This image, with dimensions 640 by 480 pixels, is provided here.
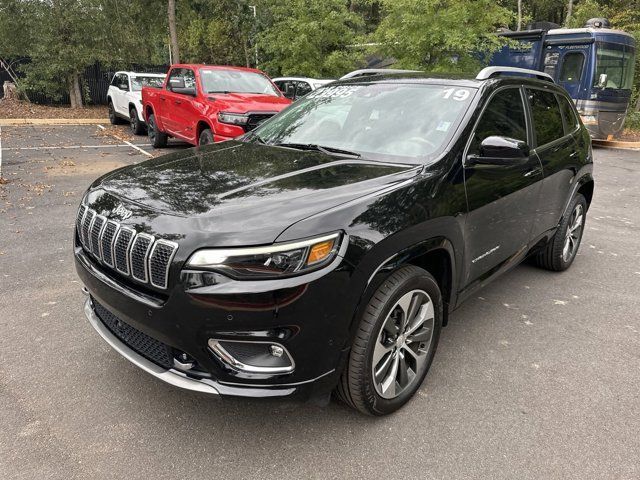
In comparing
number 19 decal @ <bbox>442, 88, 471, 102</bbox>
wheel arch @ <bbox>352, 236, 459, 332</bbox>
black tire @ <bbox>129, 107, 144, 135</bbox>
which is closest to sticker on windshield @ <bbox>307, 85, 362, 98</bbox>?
number 19 decal @ <bbox>442, 88, 471, 102</bbox>

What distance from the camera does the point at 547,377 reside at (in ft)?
10.3

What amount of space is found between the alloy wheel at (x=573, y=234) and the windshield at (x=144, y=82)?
38.9 ft

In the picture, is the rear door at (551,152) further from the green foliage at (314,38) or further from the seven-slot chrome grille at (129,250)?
the green foliage at (314,38)

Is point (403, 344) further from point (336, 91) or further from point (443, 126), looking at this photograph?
point (336, 91)

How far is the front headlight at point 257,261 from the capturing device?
6.91ft

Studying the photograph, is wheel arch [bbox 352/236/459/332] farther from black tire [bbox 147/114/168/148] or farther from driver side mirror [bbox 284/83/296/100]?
driver side mirror [bbox 284/83/296/100]

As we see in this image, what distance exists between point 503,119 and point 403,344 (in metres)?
1.82

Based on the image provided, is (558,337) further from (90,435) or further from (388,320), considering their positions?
(90,435)

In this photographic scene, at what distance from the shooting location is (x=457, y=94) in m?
3.30

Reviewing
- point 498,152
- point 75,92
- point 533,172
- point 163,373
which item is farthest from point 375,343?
point 75,92

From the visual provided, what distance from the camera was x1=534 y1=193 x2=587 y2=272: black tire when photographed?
15.2 ft

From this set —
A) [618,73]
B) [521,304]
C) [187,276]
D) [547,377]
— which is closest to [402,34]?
[618,73]

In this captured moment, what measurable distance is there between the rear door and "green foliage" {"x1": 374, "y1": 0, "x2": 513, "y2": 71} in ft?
27.2

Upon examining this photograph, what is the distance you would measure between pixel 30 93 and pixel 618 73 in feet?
66.4
